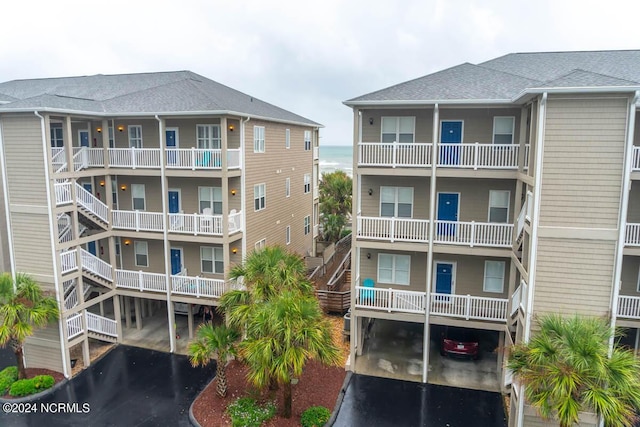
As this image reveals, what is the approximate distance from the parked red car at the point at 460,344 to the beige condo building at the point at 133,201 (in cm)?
925

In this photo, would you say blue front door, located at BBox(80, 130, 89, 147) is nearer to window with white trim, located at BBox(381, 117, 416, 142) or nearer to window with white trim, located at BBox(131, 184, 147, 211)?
window with white trim, located at BBox(131, 184, 147, 211)

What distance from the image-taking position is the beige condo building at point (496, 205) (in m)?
10.5

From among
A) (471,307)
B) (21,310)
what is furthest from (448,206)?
(21,310)

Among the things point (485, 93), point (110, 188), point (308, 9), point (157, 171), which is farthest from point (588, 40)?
point (110, 188)

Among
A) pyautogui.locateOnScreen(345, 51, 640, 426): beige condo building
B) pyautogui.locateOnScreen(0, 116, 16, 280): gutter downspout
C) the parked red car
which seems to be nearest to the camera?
pyautogui.locateOnScreen(345, 51, 640, 426): beige condo building

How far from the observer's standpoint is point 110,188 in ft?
56.6

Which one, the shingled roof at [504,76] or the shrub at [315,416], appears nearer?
the shrub at [315,416]

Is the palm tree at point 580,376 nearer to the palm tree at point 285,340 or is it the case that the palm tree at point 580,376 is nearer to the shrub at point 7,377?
the palm tree at point 285,340

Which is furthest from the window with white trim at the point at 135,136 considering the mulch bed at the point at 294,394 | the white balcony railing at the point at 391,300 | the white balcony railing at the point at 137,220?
the white balcony railing at the point at 391,300

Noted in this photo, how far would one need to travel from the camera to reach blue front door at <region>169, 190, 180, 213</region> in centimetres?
1830

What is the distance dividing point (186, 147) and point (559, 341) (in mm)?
15659

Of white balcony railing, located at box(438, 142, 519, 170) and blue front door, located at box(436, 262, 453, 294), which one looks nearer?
white balcony railing, located at box(438, 142, 519, 170)

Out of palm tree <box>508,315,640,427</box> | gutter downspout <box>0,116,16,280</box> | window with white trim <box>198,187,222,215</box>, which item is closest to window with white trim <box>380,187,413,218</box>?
palm tree <box>508,315,640,427</box>

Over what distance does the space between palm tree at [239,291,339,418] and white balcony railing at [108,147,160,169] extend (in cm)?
901
